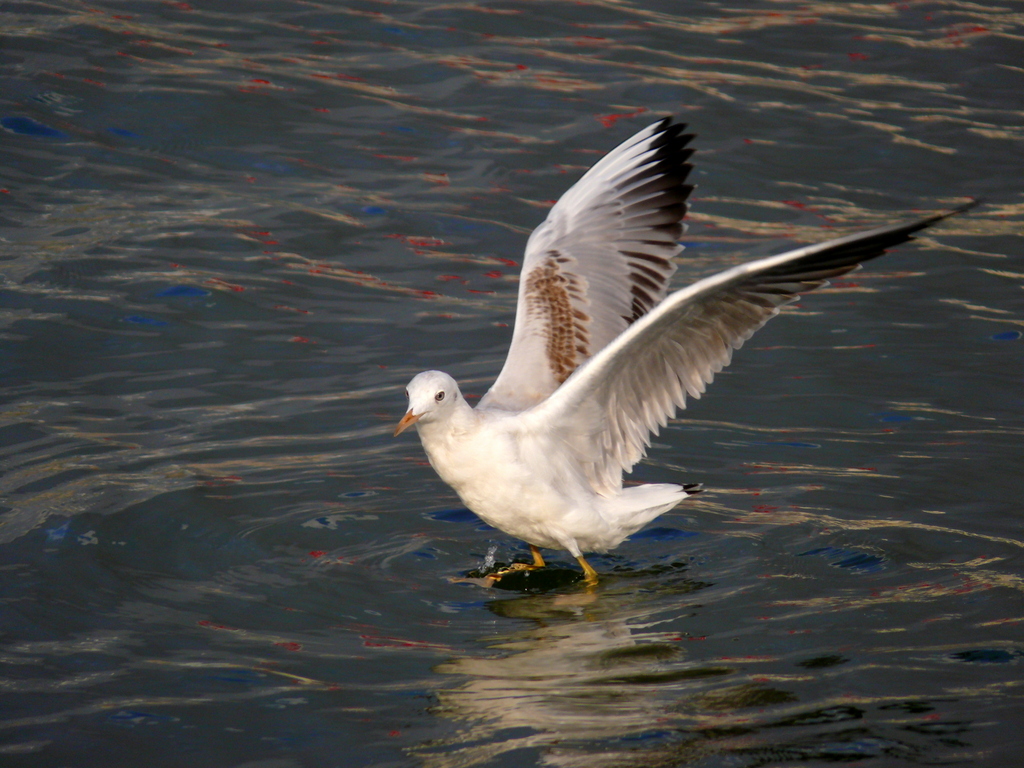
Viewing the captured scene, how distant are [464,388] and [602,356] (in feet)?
9.86

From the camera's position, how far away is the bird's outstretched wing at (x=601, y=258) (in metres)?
7.65

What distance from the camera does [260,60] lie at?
14062 millimetres

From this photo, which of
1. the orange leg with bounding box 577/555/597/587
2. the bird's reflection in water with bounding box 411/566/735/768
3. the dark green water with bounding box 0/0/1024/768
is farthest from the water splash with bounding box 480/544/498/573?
the orange leg with bounding box 577/555/597/587

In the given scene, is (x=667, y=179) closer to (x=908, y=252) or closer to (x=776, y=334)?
(x=776, y=334)

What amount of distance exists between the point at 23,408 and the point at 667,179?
450 centimetres

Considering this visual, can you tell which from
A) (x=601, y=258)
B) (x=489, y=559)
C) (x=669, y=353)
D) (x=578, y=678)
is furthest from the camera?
(x=601, y=258)

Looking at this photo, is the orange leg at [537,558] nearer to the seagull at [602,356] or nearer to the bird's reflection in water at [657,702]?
the seagull at [602,356]

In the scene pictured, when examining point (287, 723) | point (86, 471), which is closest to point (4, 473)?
point (86, 471)

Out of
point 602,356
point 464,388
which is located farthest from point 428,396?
point 464,388

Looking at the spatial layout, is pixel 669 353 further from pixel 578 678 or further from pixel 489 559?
pixel 578 678

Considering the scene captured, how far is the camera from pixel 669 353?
6656 mm

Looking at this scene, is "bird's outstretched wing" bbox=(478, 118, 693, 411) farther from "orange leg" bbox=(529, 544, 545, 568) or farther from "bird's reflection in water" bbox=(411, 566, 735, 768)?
"bird's reflection in water" bbox=(411, 566, 735, 768)

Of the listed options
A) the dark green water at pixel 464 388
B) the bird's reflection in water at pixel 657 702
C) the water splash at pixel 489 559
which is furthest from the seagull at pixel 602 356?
the bird's reflection in water at pixel 657 702

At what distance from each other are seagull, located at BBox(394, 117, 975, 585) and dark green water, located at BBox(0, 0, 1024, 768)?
1.59ft
